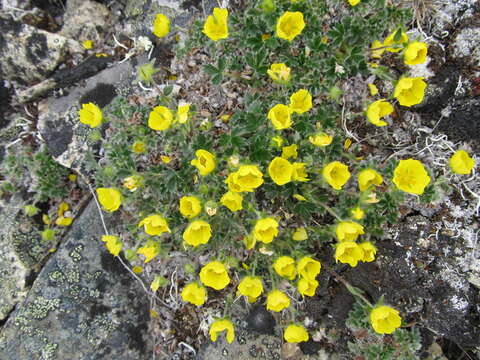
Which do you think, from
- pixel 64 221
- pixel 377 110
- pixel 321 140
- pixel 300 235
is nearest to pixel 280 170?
pixel 321 140

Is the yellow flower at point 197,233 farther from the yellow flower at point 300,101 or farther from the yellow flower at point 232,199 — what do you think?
the yellow flower at point 300,101

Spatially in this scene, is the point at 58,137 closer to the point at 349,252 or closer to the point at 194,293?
the point at 194,293

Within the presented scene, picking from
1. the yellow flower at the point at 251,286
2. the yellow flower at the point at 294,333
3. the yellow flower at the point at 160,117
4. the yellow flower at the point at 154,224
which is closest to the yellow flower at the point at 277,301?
the yellow flower at the point at 251,286

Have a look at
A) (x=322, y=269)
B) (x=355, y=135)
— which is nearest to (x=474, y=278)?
(x=322, y=269)

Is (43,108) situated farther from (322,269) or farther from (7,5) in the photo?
(322,269)

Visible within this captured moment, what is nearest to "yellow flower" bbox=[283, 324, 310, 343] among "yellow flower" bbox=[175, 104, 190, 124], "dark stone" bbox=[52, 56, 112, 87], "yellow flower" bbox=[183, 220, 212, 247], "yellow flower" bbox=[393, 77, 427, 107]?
"yellow flower" bbox=[183, 220, 212, 247]
